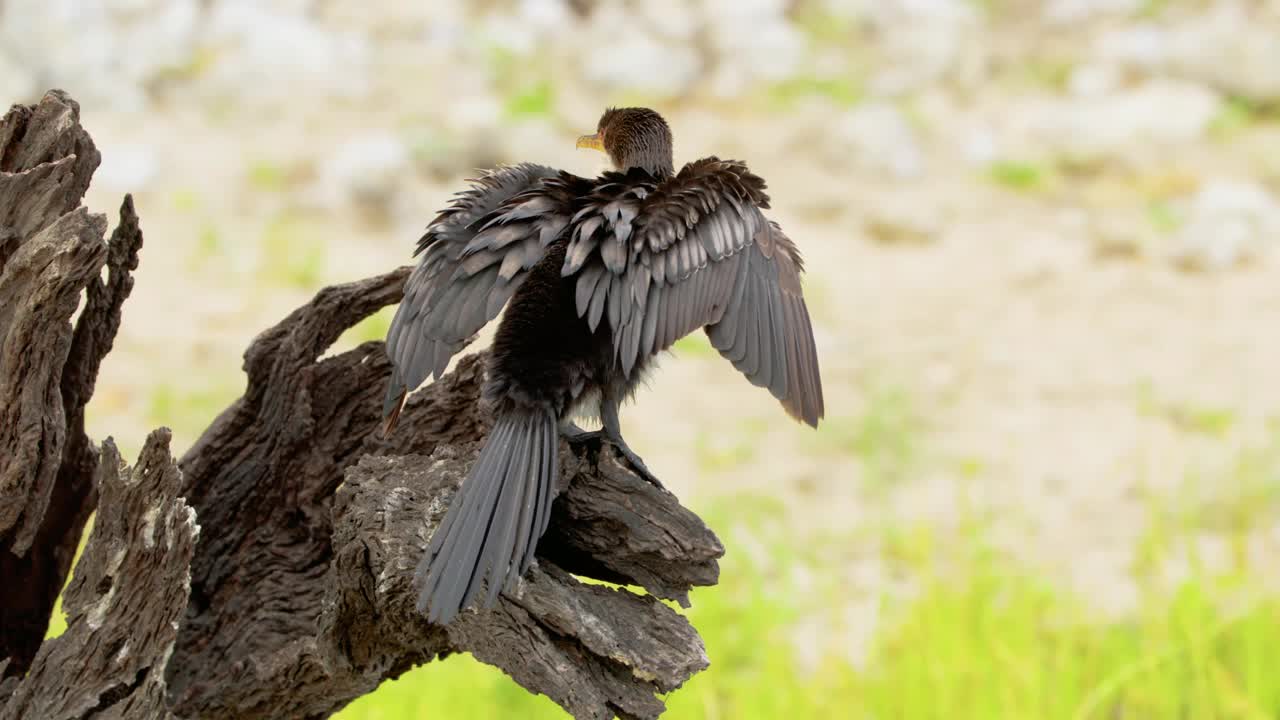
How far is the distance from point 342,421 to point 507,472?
0.59 m

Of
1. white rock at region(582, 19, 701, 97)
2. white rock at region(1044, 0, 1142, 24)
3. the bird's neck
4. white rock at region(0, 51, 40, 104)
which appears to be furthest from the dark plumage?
white rock at region(1044, 0, 1142, 24)

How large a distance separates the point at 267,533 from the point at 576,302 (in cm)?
74

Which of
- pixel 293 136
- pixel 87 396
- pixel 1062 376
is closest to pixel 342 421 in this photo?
pixel 87 396

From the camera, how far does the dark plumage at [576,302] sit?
89.6 inches

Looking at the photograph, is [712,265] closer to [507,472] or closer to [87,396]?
[507,472]

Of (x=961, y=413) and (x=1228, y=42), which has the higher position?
(x=1228, y=42)

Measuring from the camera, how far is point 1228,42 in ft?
27.6

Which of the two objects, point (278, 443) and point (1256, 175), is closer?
point (278, 443)

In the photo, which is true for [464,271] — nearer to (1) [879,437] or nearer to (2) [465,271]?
(2) [465,271]

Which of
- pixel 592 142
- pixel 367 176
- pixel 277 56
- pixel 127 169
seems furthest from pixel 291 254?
pixel 592 142

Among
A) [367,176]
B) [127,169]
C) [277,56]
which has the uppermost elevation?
[277,56]

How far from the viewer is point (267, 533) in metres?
2.63

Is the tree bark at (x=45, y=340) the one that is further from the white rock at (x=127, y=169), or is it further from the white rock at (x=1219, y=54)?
the white rock at (x=1219, y=54)

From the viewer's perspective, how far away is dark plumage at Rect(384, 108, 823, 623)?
89.6 inches
